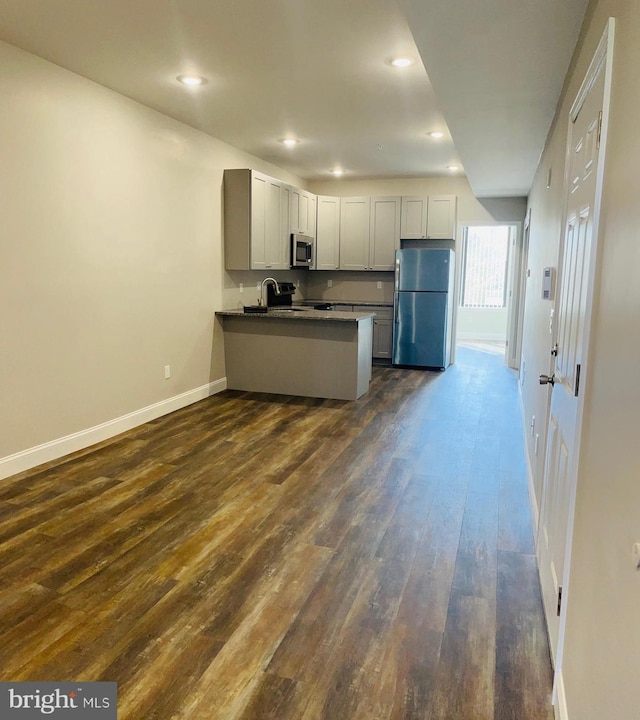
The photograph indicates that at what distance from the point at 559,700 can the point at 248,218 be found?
205 inches

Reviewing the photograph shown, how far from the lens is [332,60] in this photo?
3.56 metres

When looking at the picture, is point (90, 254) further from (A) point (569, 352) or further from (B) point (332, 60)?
(A) point (569, 352)

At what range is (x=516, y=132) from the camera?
4.22 m

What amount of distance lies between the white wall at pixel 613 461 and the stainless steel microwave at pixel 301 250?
222 inches

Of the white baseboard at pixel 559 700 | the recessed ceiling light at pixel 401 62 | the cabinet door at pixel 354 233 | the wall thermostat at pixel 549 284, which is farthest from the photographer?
the cabinet door at pixel 354 233

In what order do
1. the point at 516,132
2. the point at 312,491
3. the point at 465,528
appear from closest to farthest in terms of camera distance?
the point at 465,528 < the point at 312,491 < the point at 516,132

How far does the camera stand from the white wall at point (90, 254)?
3.54m

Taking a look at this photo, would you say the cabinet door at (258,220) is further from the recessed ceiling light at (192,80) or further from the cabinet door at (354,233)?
the cabinet door at (354,233)

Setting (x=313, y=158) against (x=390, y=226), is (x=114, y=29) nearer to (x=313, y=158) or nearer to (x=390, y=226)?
(x=313, y=158)

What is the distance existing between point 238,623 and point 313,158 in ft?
18.9

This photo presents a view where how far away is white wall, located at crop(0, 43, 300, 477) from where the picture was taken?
3.54 m

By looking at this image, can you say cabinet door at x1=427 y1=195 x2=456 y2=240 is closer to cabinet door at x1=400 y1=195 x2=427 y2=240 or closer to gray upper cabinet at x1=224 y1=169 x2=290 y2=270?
cabinet door at x1=400 y1=195 x2=427 y2=240

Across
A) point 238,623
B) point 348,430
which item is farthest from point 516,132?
point 238,623

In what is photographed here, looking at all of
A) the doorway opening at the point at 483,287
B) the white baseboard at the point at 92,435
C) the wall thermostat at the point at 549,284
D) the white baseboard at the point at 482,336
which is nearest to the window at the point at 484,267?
the doorway opening at the point at 483,287
